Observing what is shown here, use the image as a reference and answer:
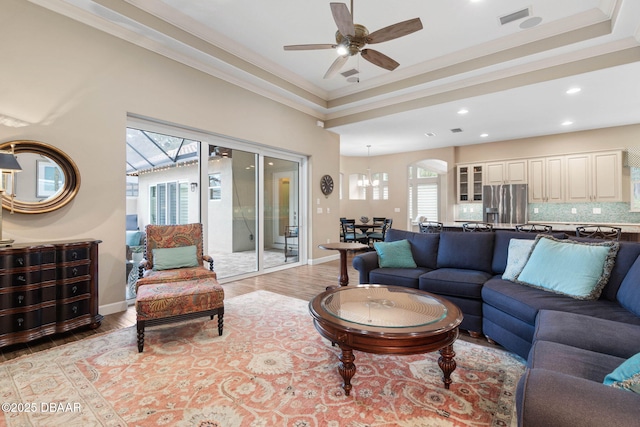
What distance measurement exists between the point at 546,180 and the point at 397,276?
6141 millimetres

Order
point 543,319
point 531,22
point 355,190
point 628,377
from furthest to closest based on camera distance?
point 355,190
point 531,22
point 543,319
point 628,377

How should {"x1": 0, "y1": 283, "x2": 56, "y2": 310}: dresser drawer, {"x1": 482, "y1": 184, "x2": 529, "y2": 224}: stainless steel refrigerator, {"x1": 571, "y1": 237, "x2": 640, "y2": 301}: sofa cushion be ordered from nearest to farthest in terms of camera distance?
{"x1": 571, "y1": 237, "x2": 640, "y2": 301}: sofa cushion, {"x1": 0, "y1": 283, "x2": 56, "y2": 310}: dresser drawer, {"x1": 482, "y1": 184, "x2": 529, "y2": 224}: stainless steel refrigerator

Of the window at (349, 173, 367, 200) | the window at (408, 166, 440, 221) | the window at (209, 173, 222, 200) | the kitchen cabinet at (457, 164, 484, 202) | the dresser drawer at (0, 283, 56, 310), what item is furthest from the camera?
the window at (349, 173, 367, 200)

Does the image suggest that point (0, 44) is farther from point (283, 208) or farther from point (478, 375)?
point (478, 375)

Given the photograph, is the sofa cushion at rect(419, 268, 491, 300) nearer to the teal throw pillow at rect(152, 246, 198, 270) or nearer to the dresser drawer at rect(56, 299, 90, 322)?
the teal throw pillow at rect(152, 246, 198, 270)

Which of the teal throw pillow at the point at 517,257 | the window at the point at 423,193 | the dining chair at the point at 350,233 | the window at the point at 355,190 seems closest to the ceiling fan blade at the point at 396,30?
the teal throw pillow at the point at 517,257

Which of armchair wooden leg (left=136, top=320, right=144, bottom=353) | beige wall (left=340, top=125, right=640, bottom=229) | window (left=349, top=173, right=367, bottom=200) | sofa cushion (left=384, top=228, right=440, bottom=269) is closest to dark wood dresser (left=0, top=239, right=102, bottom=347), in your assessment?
armchair wooden leg (left=136, top=320, right=144, bottom=353)

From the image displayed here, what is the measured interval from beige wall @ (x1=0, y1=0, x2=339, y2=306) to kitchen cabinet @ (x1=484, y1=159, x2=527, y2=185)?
275 inches

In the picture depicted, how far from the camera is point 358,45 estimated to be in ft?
9.38

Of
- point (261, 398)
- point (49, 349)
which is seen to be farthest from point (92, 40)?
point (261, 398)

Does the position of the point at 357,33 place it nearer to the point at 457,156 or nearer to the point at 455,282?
the point at 455,282

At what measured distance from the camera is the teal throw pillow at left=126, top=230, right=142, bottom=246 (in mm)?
3943

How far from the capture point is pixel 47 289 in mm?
2676

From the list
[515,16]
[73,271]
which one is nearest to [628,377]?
[73,271]
